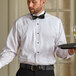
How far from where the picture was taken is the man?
6.50ft

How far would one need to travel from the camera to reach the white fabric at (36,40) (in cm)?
199

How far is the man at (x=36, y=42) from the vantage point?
1.98 m

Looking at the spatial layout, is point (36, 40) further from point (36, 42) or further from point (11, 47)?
point (11, 47)

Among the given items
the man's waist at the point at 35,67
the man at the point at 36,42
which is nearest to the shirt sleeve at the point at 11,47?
the man at the point at 36,42

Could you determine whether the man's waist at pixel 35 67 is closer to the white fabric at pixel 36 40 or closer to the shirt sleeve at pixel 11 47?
the white fabric at pixel 36 40

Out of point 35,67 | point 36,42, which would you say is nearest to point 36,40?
point 36,42

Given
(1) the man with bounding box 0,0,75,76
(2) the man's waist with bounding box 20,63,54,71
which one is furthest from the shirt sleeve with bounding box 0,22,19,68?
(2) the man's waist with bounding box 20,63,54,71

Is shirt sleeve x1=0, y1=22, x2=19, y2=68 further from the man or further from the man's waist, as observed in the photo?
the man's waist

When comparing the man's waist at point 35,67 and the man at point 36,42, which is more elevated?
the man at point 36,42

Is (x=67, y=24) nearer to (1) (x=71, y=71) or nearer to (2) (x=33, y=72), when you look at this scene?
(1) (x=71, y=71)

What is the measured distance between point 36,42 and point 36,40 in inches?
0.7

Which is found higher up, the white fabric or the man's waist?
the white fabric

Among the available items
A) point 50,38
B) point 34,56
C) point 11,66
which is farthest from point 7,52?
point 11,66

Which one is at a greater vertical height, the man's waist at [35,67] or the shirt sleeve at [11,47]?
the shirt sleeve at [11,47]
